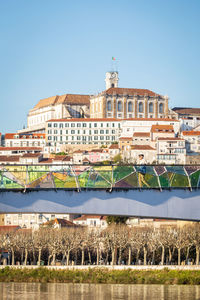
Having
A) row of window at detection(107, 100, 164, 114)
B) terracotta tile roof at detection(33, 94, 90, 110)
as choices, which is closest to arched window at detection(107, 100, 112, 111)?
row of window at detection(107, 100, 164, 114)

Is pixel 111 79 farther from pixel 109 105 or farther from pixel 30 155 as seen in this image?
pixel 30 155

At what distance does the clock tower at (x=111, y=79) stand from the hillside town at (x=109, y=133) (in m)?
5.17

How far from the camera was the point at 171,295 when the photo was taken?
37.4 metres

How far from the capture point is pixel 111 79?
163750mm

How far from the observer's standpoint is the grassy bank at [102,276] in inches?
1734

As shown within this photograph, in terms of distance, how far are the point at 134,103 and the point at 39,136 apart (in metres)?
19.2

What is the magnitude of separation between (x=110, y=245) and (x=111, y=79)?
106477mm

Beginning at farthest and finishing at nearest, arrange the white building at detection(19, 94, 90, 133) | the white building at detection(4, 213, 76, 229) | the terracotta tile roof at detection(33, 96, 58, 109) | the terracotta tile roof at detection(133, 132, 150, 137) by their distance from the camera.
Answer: the terracotta tile roof at detection(33, 96, 58, 109), the white building at detection(19, 94, 90, 133), the terracotta tile roof at detection(133, 132, 150, 137), the white building at detection(4, 213, 76, 229)

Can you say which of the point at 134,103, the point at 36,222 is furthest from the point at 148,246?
the point at 134,103

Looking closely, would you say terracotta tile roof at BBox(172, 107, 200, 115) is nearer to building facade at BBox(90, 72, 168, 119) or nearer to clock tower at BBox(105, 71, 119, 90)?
building facade at BBox(90, 72, 168, 119)

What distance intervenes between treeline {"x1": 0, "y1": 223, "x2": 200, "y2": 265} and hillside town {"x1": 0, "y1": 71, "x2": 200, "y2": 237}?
50412 millimetres

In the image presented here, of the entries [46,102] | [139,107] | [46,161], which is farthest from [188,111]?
[46,161]

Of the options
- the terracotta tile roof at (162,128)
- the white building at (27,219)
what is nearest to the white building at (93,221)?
the white building at (27,219)

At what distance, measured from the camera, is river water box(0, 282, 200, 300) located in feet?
119
